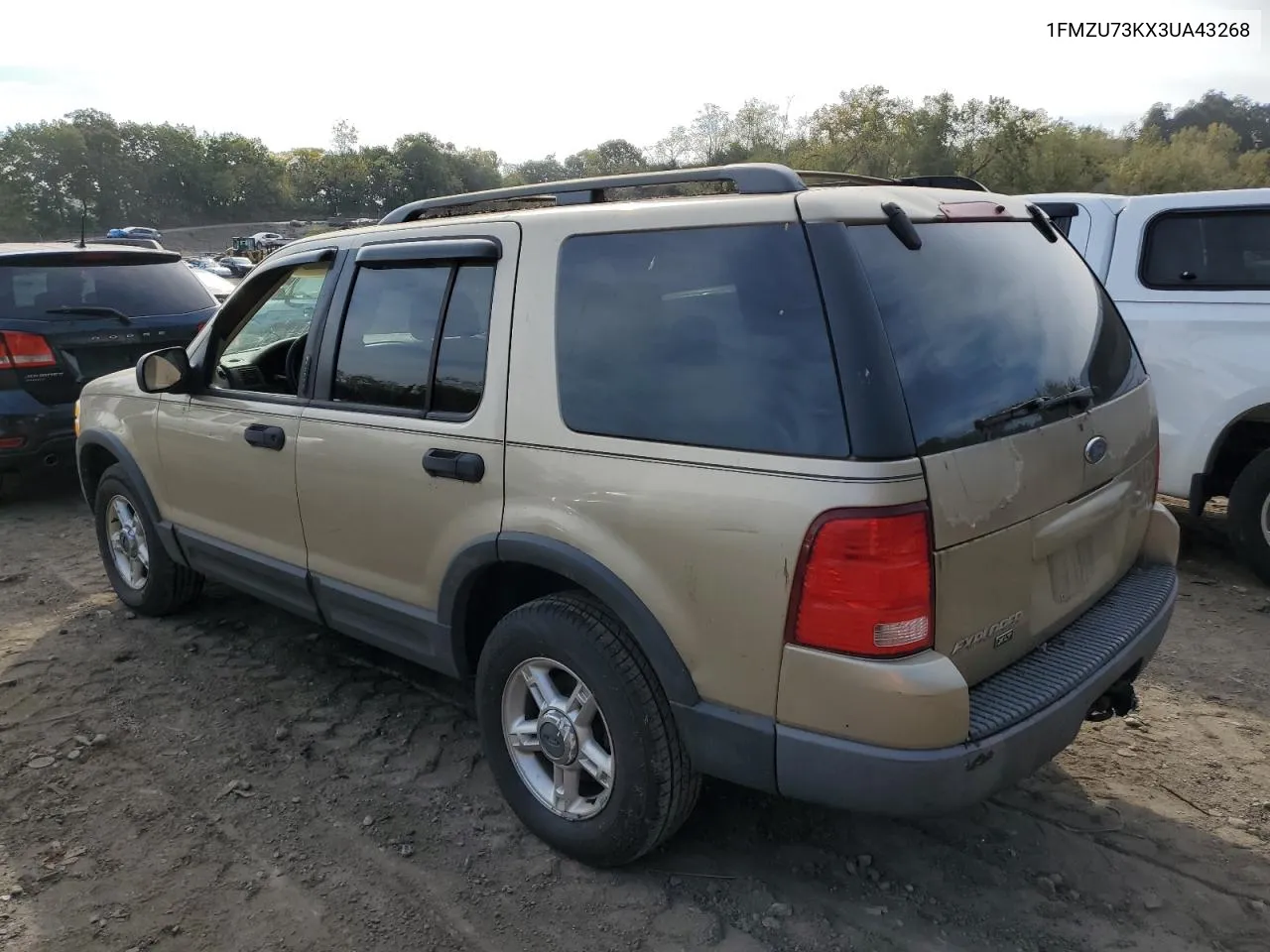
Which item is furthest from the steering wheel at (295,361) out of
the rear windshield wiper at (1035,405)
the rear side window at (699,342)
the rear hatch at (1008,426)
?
the rear windshield wiper at (1035,405)

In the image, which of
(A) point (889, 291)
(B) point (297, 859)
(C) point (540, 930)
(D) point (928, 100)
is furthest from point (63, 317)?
(D) point (928, 100)

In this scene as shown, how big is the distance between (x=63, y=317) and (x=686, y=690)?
20.0 feet

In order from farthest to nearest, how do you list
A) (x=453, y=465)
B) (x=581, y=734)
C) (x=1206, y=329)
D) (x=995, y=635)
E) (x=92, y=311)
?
1. (x=92, y=311)
2. (x=1206, y=329)
3. (x=453, y=465)
4. (x=581, y=734)
5. (x=995, y=635)

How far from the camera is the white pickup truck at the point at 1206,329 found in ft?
15.6

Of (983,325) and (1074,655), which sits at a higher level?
(983,325)

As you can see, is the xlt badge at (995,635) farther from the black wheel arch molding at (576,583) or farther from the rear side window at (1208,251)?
the rear side window at (1208,251)

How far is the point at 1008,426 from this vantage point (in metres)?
2.28

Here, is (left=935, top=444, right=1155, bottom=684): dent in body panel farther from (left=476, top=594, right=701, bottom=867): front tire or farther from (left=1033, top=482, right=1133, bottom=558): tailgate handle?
(left=476, top=594, right=701, bottom=867): front tire

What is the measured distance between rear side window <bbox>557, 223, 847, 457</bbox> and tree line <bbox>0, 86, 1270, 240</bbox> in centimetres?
290

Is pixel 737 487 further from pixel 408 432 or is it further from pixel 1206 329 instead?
pixel 1206 329

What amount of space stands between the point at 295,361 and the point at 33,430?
3869 millimetres

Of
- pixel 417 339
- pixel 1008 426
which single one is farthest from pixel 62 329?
pixel 1008 426

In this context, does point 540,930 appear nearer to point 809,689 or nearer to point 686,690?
point 686,690

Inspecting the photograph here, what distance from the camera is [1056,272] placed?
281 cm
